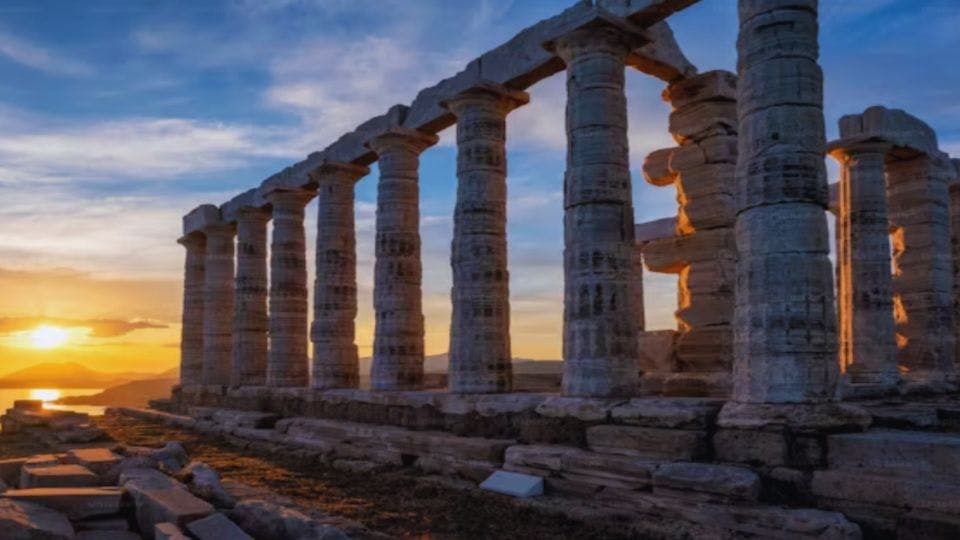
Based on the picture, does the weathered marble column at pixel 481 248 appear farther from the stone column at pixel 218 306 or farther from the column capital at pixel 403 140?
the stone column at pixel 218 306

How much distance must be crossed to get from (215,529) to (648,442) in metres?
5.87

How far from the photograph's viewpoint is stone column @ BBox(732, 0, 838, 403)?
1009 cm

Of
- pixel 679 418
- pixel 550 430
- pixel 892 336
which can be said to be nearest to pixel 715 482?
pixel 679 418

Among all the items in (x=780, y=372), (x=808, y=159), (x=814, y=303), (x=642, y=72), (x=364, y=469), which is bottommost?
(x=364, y=469)

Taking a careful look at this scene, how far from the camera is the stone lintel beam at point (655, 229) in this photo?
2736 cm

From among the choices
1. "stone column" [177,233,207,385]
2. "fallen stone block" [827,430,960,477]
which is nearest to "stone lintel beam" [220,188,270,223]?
"stone column" [177,233,207,385]

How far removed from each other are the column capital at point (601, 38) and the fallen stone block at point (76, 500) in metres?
9.93

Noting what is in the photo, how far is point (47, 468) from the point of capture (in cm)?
1071

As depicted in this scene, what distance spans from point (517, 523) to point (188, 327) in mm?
23978

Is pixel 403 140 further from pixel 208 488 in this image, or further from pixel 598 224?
pixel 208 488

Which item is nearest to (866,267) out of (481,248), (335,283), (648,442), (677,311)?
(677,311)

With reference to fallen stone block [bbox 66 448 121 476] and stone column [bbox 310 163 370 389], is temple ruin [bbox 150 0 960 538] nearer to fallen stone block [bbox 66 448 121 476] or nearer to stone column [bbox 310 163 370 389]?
stone column [bbox 310 163 370 389]

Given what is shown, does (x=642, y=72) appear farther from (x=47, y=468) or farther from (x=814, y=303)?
(x=47, y=468)

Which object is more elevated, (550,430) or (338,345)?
(338,345)
